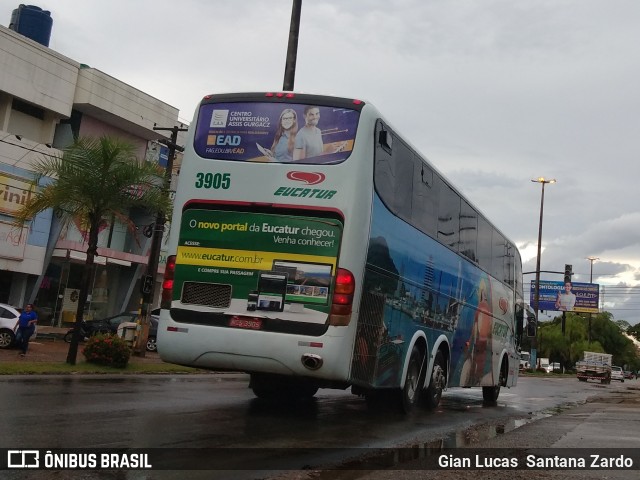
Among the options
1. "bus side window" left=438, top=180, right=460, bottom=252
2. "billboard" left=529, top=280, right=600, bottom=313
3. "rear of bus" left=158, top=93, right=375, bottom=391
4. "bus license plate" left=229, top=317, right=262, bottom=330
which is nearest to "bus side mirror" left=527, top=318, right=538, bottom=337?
"bus side window" left=438, top=180, right=460, bottom=252

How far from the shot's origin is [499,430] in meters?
11.1

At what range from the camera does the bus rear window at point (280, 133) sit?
9.20m

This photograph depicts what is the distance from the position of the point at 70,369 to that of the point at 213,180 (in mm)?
9106

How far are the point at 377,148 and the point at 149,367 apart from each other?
1196 cm

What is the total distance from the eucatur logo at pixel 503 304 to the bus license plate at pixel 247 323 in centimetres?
1015

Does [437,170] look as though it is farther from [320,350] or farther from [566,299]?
[566,299]

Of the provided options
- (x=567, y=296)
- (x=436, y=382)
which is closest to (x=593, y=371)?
(x=567, y=296)

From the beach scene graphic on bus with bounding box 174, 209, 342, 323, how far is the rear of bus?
0.04 ft

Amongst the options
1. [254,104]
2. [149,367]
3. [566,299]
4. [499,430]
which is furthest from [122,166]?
[566,299]

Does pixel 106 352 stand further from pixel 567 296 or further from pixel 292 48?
pixel 567 296

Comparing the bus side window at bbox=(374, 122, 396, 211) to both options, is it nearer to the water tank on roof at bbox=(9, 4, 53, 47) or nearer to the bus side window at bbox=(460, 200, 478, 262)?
the bus side window at bbox=(460, 200, 478, 262)

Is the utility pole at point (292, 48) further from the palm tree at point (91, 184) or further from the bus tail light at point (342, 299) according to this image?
the bus tail light at point (342, 299)

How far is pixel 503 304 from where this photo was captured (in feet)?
59.0

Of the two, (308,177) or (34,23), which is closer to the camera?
(308,177)
